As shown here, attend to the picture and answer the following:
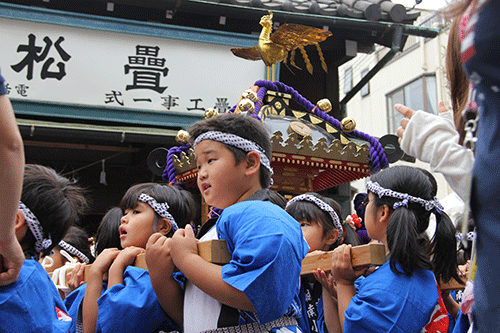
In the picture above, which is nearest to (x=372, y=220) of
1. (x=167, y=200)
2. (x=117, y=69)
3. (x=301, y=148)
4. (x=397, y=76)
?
(x=167, y=200)

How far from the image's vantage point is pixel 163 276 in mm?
1793

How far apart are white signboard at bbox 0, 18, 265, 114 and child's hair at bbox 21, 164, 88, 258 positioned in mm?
4063

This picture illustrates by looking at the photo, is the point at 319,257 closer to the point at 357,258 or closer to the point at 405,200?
the point at 357,258

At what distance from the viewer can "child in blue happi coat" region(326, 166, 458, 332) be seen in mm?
2037

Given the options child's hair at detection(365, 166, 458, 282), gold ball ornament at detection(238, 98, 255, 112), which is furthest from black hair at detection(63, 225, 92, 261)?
child's hair at detection(365, 166, 458, 282)

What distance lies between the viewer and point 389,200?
2381 mm

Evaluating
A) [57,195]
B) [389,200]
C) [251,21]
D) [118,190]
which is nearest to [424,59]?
[251,21]

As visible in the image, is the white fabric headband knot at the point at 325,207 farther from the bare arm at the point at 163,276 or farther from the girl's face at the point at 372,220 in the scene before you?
the bare arm at the point at 163,276

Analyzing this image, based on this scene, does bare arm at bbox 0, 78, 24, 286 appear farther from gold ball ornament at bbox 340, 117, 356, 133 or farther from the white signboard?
the white signboard

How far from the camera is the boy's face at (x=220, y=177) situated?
1931mm

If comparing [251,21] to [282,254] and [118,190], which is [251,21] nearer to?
[118,190]

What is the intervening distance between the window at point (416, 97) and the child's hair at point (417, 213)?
11.3m

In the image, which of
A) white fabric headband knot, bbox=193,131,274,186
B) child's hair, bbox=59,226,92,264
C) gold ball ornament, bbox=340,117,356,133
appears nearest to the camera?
white fabric headband knot, bbox=193,131,274,186

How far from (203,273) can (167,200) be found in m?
1.08
